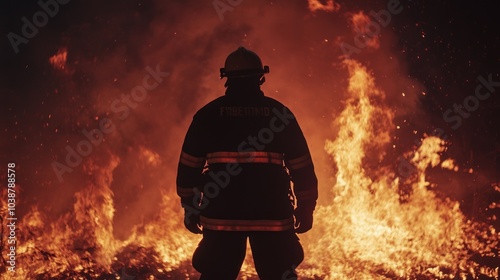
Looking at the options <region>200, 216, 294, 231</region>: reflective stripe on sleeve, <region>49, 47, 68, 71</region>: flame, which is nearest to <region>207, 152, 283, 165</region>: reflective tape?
<region>200, 216, 294, 231</region>: reflective stripe on sleeve

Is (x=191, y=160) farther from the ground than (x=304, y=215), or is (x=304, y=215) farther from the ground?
Result: (x=191, y=160)

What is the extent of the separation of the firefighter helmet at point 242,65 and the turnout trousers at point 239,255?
1.38m

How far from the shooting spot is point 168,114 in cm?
895

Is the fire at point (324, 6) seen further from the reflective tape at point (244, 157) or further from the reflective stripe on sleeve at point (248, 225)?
the reflective stripe on sleeve at point (248, 225)

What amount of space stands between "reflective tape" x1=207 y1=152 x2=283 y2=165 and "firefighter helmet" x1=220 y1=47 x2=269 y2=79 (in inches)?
27.7

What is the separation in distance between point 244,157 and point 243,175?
16 centimetres

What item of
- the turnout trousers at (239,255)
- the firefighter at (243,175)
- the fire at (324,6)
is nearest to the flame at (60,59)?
the fire at (324,6)

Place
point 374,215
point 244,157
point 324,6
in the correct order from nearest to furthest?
point 244,157 → point 374,215 → point 324,6

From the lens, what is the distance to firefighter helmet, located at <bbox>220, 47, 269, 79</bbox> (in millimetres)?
4586

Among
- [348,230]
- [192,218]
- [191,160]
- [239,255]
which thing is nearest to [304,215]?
[239,255]

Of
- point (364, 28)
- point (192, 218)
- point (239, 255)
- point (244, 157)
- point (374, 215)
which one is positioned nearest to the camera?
point (244, 157)

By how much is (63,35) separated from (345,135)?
4.96 metres

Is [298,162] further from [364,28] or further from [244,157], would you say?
[364,28]

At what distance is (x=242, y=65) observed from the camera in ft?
15.0
